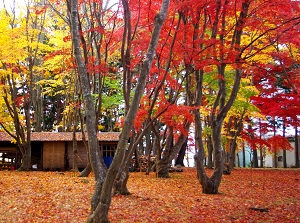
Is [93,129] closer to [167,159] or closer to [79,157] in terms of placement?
[167,159]

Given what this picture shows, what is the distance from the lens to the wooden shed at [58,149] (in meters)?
20.1

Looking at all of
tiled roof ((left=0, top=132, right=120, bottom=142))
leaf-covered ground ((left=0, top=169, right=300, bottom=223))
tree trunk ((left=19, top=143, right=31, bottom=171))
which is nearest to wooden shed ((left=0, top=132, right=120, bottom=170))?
tiled roof ((left=0, top=132, right=120, bottom=142))

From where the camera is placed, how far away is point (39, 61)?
2312 centimetres

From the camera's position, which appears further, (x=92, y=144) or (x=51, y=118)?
(x=51, y=118)

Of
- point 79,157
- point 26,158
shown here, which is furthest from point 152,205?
point 79,157

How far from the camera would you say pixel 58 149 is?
20312mm

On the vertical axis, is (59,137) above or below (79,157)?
above

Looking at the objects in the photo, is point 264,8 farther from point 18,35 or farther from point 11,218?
point 18,35

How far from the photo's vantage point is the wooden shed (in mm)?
20062

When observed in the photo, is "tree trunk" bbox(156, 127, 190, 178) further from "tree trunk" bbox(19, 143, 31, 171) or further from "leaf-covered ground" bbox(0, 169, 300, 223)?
"tree trunk" bbox(19, 143, 31, 171)

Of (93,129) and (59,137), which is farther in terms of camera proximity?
(59,137)

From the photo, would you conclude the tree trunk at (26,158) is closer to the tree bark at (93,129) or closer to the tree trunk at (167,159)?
the tree trunk at (167,159)

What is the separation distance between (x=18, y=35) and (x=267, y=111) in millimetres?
13042

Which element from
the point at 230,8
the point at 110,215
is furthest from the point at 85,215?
the point at 230,8
